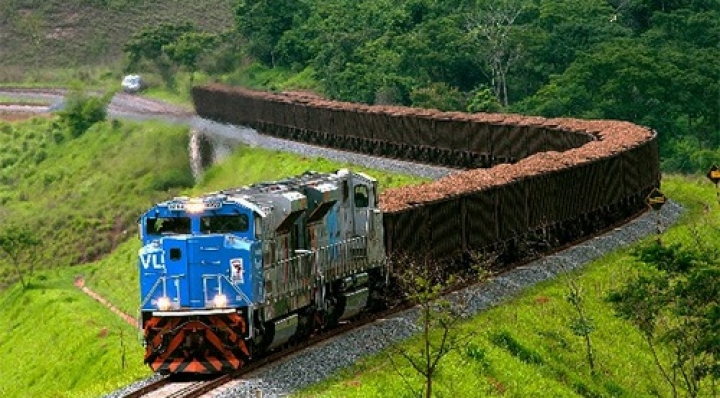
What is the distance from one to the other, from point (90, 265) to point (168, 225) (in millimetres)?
38250

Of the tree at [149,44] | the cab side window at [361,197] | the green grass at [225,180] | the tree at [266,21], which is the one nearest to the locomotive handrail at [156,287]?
the cab side window at [361,197]

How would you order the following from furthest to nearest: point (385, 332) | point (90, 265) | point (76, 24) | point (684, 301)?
1. point (76, 24)
2. point (90, 265)
3. point (385, 332)
4. point (684, 301)

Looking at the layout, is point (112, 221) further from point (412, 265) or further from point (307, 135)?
point (412, 265)

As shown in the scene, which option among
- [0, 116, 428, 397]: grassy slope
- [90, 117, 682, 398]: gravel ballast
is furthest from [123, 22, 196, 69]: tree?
[90, 117, 682, 398]: gravel ballast

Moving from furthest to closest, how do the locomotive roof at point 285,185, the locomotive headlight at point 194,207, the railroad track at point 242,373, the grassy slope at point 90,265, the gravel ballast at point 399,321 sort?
the grassy slope at point 90,265, the locomotive roof at point 285,185, the locomotive headlight at point 194,207, the gravel ballast at point 399,321, the railroad track at point 242,373

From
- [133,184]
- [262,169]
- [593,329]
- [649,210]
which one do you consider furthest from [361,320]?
[133,184]

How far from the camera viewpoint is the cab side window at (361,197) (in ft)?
89.8

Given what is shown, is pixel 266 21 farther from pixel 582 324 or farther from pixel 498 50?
pixel 582 324

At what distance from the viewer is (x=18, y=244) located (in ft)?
186

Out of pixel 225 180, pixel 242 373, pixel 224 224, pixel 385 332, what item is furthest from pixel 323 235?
pixel 225 180

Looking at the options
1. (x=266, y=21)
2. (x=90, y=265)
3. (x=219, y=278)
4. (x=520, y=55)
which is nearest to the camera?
(x=219, y=278)

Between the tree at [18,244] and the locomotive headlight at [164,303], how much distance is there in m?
33.5

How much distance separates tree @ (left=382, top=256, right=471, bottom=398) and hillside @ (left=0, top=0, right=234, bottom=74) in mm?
83533

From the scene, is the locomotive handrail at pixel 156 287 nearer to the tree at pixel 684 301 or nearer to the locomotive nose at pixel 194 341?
the locomotive nose at pixel 194 341
